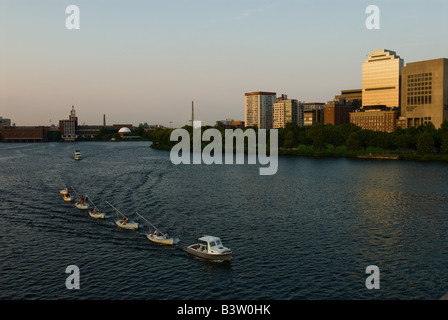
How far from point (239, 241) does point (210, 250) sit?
755 centimetres

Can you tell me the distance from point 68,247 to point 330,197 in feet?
167

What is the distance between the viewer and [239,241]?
160 feet

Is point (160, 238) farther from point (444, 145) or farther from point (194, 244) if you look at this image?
point (444, 145)

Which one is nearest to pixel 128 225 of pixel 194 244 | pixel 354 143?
pixel 194 244

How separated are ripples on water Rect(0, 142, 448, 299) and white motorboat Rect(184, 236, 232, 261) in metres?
0.80

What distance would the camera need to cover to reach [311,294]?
113ft

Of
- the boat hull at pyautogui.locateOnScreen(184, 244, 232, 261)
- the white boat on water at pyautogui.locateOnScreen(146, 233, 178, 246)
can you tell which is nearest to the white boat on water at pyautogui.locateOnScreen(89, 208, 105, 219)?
the white boat on water at pyautogui.locateOnScreen(146, 233, 178, 246)

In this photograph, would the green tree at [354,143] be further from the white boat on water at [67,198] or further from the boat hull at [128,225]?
the boat hull at [128,225]

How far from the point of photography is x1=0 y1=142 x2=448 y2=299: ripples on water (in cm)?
3594

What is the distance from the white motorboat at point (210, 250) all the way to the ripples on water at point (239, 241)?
0.80 metres

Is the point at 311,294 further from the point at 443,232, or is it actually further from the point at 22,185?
the point at 22,185

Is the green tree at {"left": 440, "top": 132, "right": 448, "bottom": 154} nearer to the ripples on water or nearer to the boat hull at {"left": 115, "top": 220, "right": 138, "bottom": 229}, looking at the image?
the ripples on water

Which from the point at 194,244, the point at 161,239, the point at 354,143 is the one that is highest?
the point at 354,143

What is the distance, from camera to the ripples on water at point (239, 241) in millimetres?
35938
